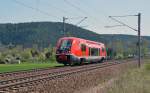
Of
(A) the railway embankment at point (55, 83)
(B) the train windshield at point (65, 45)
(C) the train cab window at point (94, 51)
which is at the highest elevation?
(B) the train windshield at point (65, 45)

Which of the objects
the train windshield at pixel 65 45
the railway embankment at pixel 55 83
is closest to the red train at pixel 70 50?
the train windshield at pixel 65 45

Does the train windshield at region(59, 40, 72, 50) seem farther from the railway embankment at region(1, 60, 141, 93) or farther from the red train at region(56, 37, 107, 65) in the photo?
the railway embankment at region(1, 60, 141, 93)

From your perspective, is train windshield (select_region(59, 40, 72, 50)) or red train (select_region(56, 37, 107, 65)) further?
train windshield (select_region(59, 40, 72, 50))

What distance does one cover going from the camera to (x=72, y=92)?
804 inches

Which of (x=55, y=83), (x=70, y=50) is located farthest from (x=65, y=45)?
(x=55, y=83)

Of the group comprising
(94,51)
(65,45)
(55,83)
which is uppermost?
(65,45)

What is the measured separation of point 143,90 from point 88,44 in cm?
2595

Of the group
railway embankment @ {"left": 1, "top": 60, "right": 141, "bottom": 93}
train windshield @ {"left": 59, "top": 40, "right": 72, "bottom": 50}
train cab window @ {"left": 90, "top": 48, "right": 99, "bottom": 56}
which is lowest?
railway embankment @ {"left": 1, "top": 60, "right": 141, "bottom": 93}

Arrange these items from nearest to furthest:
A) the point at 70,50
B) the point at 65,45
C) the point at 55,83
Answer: the point at 55,83, the point at 70,50, the point at 65,45

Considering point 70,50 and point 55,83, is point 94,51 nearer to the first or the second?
point 70,50

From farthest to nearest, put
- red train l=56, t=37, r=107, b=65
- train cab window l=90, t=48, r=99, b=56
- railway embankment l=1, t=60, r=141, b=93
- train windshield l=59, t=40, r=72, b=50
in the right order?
train cab window l=90, t=48, r=99, b=56 < train windshield l=59, t=40, r=72, b=50 < red train l=56, t=37, r=107, b=65 < railway embankment l=1, t=60, r=141, b=93

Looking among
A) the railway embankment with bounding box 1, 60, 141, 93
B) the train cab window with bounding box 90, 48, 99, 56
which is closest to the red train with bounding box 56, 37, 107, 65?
the train cab window with bounding box 90, 48, 99, 56

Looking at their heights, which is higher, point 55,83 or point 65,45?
point 65,45

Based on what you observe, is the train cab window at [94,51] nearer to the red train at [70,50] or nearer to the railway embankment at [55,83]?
the red train at [70,50]
